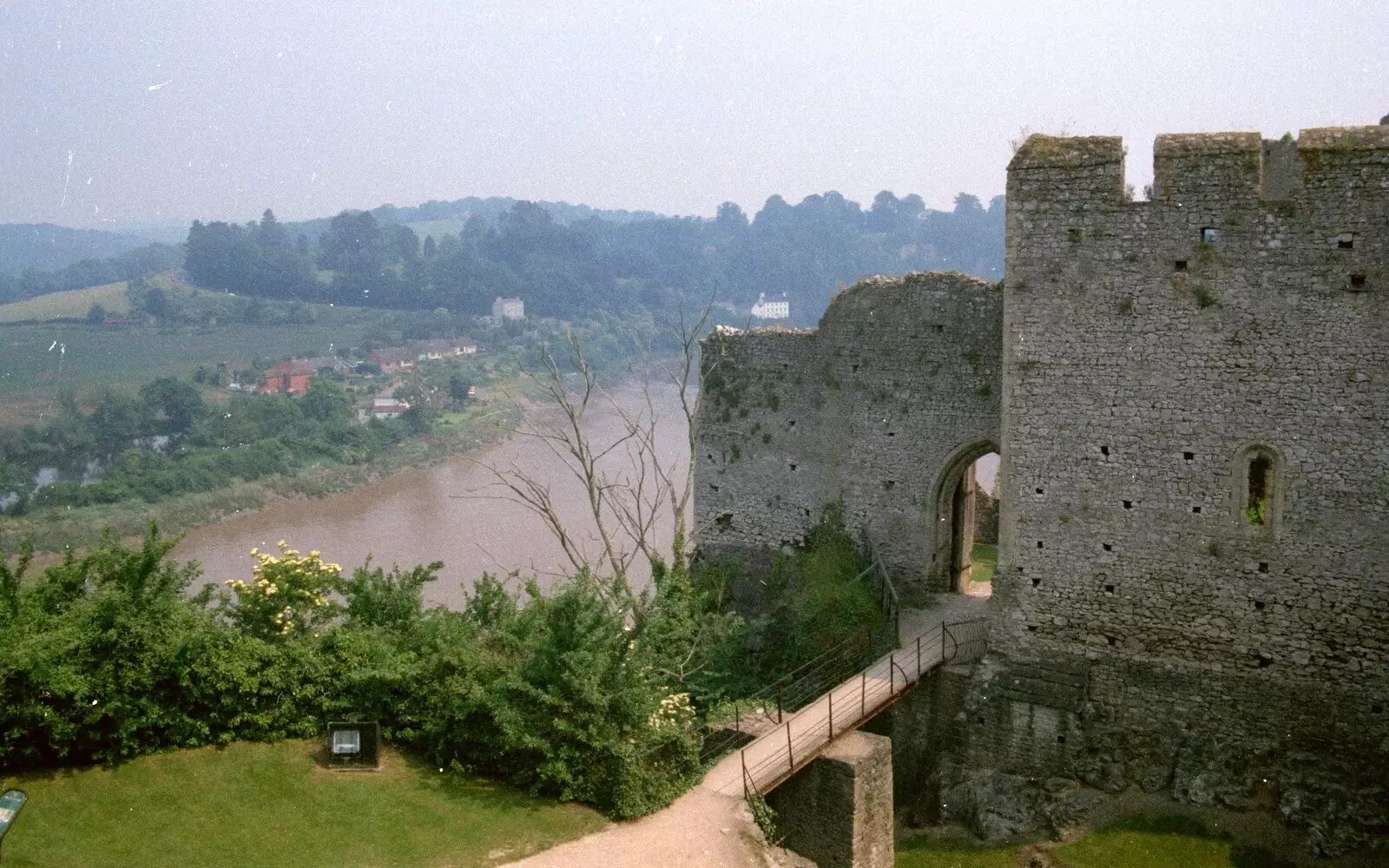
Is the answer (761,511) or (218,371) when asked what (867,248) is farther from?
(761,511)

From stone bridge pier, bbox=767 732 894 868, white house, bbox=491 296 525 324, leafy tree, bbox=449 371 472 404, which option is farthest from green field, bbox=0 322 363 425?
stone bridge pier, bbox=767 732 894 868

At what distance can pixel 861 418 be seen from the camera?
1666 centimetres

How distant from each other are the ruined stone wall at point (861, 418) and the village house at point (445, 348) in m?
41.5

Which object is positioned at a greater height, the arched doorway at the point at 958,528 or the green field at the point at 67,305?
the green field at the point at 67,305

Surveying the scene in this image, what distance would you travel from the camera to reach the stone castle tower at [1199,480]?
1162 centimetres

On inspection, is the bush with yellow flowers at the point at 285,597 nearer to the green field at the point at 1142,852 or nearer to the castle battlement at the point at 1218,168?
the green field at the point at 1142,852

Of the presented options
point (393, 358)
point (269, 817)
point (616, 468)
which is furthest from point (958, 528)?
point (393, 358)

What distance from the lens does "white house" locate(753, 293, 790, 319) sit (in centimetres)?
6512

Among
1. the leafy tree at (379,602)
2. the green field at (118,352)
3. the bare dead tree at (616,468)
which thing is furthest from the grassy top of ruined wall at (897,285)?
the green field at (118,352)

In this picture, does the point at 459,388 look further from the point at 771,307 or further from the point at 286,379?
the point at 771,307

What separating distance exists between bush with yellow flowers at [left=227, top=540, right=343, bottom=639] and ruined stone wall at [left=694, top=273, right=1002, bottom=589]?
674 centimetres

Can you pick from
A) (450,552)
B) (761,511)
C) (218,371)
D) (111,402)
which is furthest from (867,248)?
(761,511)

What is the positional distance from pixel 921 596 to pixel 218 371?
44499mm

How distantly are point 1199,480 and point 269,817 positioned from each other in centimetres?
941
